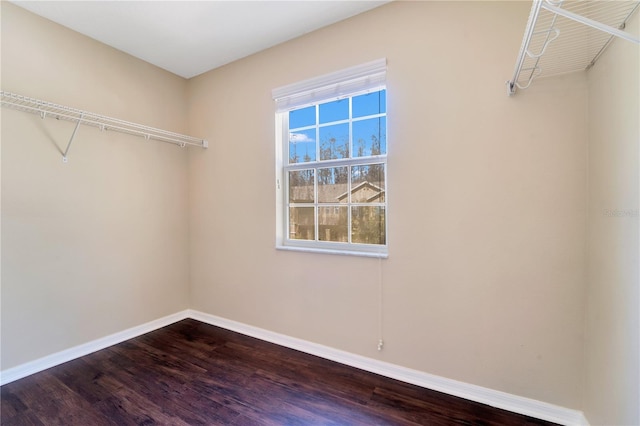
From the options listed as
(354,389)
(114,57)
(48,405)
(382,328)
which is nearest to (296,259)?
(382,328)

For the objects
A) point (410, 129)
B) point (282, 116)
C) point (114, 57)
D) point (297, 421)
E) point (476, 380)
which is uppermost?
point (114, 57)

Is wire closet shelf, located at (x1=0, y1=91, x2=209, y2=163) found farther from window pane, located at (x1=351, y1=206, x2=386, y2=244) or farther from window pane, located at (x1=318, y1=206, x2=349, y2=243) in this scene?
window pane, located at (x1=351, y1=206, x2=386, y2=244)

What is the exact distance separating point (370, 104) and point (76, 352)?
10.0 ft

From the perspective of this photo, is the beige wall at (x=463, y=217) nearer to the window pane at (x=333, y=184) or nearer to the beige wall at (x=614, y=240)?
the beige wall at (x=614, y=240)

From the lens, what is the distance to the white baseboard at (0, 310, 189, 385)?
72.9 inches

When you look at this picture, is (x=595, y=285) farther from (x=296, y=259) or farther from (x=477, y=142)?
(x=296, y=259)

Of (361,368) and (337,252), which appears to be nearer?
(361,368)

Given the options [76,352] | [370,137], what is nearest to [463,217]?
[370,137]

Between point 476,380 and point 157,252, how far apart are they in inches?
115

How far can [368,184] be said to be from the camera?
81.6 inches

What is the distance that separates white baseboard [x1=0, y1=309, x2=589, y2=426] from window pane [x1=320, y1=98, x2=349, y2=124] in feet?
6.12

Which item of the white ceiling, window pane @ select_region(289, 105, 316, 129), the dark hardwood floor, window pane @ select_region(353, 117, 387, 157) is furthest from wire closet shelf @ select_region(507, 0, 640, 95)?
the dark hardwood floor

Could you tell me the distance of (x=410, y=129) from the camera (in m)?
1.82

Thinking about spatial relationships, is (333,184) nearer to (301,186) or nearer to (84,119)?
(301,186)
